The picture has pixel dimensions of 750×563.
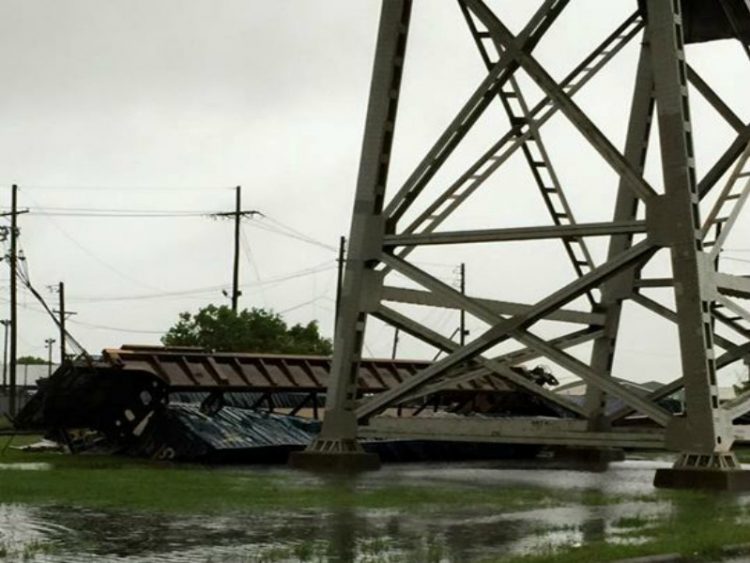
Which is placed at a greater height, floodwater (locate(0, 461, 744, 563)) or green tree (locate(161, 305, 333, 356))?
green tree (locate(161, 305, 333, 356))

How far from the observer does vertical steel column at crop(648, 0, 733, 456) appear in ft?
71.6

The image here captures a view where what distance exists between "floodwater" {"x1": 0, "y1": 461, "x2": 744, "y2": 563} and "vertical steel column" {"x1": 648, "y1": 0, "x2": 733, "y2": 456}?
13.1ft

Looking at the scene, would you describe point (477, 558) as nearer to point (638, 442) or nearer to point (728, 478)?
point (728, 478)

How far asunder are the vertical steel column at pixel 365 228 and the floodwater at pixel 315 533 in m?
8.92

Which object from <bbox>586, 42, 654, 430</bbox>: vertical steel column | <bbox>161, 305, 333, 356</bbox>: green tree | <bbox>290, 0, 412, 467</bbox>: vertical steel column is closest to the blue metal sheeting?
<bbox>290, 0, 412, 467</bbox>: vertical steel column

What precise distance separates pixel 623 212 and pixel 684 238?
7.31 metres

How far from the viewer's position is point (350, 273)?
26.2m

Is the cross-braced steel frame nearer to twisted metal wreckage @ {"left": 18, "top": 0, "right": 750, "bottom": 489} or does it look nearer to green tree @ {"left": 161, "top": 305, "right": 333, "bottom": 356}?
twisted metal wreckage @ {"left": 18, "top": 0, "right": 750, "bottom": 489}

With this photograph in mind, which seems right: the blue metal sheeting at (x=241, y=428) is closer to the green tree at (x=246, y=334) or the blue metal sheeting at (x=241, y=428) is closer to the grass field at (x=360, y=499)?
the grass field at (x=360, y=499)

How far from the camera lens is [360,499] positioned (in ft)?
58.7

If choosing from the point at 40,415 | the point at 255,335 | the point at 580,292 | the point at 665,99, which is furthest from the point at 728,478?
the point at 255,335

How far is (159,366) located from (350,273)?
18.7 feet

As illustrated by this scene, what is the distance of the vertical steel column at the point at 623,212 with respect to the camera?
28.9 metres

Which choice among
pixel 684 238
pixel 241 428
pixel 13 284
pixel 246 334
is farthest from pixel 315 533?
pixel 246 334
